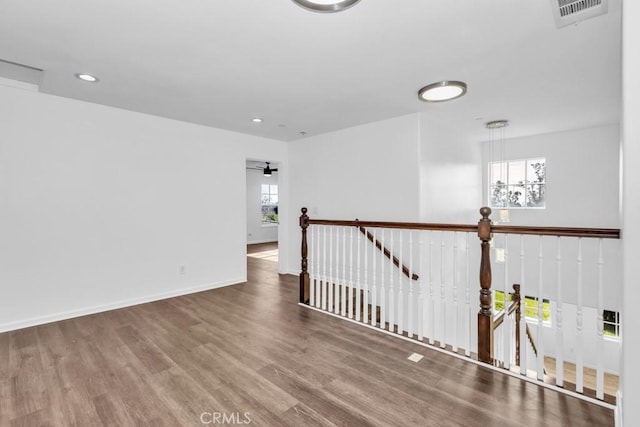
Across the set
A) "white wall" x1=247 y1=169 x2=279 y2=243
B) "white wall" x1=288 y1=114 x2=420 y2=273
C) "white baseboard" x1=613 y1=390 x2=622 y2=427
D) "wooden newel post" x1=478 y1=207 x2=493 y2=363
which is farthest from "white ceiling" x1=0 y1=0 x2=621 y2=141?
"white wall" x1=247 y1=169 x2=279 y2=243

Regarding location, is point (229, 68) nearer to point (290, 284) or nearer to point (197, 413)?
point (197, 413)

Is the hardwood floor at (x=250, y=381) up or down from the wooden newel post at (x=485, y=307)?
down

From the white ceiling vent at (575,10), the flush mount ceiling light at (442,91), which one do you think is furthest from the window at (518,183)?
the white ceiling vent at (575,10)

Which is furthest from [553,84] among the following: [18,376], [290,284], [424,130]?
[18,376]

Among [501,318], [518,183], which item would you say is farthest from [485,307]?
[518,183]

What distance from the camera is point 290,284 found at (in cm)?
489

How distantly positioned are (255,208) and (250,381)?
794cm

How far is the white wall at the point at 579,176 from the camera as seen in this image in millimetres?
4961

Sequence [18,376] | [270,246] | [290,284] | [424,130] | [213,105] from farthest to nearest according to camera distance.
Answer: [270,246], [290,284], [424,130], [213,105], [18,376]

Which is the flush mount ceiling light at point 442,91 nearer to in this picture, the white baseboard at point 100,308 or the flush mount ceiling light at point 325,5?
the flush mount ceiling light at point 325,5

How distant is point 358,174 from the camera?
184 inches

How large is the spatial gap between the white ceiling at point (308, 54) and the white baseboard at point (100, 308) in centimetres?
243

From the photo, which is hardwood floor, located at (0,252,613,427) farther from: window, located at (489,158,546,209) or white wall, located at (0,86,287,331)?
window, located at (489,158,546,209)

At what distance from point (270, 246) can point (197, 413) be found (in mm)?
7558
